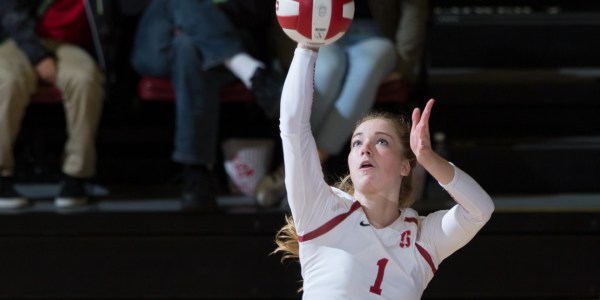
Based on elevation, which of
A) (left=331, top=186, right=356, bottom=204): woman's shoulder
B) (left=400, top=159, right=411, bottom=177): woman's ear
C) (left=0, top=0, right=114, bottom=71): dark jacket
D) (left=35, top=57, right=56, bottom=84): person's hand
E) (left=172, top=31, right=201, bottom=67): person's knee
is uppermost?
(left=0, top=0, right=114, bottom=71): dark jacket

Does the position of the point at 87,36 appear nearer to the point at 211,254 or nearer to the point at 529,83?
the point at 211,254

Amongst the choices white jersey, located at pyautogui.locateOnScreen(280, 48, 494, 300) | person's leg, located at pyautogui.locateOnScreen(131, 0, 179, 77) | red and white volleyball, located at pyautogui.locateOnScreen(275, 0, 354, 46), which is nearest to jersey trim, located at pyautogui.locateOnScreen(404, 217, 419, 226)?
white jersey, located at pyautogui.locateOnScreen(280, 48, 494, 300)

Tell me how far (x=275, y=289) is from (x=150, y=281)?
0.48 metres

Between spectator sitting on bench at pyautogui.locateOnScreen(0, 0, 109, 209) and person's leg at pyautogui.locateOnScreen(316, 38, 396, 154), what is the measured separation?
0.91 metres

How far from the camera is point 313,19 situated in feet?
9.75

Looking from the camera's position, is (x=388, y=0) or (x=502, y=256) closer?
(x=502, y=256)

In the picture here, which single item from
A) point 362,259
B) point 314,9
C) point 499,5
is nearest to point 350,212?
point 362,259

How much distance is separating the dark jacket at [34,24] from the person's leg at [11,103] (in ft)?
0.17

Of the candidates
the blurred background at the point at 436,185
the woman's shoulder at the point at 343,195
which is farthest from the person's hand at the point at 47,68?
the woman's shoulder at the point at 343,195

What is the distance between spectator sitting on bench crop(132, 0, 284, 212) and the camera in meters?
4.50

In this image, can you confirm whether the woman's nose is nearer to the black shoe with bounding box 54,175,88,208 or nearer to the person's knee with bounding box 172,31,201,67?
the person's knee with bounding box 172,31,201,67

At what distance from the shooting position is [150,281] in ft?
14.9

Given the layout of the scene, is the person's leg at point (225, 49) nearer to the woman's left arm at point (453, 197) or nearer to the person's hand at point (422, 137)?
the woman's left arm at point (453, 197)

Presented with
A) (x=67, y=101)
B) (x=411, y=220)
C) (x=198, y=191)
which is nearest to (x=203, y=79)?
(x=198, y=191)
